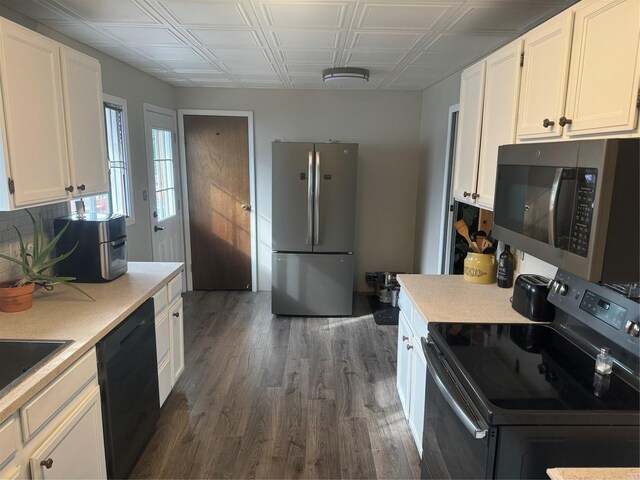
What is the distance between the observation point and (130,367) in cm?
199

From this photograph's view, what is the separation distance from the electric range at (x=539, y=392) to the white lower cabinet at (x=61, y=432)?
133 cm

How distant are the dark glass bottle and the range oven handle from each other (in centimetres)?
85

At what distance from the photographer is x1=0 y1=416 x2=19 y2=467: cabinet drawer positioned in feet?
3.93

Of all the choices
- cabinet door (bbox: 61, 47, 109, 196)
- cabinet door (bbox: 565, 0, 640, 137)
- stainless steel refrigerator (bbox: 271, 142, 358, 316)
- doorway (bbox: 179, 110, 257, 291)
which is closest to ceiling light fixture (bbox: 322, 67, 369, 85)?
stainless steel refrigerator (bbox: 271, 142, 358, 316)

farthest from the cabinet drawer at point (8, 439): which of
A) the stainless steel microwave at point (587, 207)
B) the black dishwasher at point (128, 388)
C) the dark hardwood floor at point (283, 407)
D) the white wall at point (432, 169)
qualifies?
the white wall at point (432, 169)

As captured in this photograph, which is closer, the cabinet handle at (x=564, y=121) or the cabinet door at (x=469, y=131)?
the cabinet handle at (x=564, y=121)

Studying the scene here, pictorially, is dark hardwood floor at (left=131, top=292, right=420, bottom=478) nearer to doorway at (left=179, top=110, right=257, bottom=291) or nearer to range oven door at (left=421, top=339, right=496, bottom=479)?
range oven door at (left=421, top=339, right=496, bottom=479)

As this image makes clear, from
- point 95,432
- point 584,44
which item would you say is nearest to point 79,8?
point 95,432

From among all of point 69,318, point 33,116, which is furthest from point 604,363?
point 33,116

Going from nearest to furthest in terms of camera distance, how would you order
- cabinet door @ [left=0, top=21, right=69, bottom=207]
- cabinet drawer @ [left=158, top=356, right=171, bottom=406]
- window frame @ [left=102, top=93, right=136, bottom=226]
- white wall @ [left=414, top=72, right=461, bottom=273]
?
cabinet door @ [left=0, top=21, right=69, bottom=207] → cabinet drawer @ [left=158, top=356, right=171, bottom=406] → window frame @ [left=102, top=93, right=136, bottom=226] → white wall @ [left=414, top=72, right=461, bottom=273]

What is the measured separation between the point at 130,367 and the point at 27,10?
188 centimetres

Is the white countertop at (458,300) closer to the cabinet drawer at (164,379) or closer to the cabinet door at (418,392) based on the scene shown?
the cabinet door at (418,392)

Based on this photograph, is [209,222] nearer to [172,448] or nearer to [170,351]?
[170,351]

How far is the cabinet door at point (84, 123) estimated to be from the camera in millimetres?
2113
